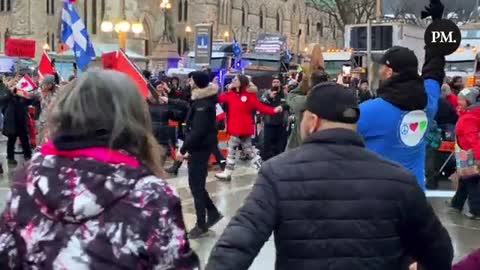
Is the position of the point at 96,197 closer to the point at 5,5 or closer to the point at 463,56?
the point at 463,56

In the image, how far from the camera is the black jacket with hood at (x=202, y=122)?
28.5 feet

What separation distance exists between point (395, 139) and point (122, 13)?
180ft

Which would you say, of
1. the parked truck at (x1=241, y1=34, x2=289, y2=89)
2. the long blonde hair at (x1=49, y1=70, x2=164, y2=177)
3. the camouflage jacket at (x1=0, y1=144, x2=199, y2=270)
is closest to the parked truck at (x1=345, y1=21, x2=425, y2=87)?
the parked truck at (x1=241, y1=34, x2=289, y2=89)

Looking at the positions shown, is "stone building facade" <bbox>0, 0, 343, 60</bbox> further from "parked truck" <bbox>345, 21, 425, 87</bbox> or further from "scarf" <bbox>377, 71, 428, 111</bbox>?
"scarf" <bbox>377, 71, 428, 111</bbox>

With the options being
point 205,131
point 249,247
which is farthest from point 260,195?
point 205,131

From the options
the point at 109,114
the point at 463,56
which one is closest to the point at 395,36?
the point at 463,56

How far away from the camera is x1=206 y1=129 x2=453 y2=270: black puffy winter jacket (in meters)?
3.09

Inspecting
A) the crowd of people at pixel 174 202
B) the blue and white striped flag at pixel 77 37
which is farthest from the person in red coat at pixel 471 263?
the blue and white striped flag at pixel 77 37

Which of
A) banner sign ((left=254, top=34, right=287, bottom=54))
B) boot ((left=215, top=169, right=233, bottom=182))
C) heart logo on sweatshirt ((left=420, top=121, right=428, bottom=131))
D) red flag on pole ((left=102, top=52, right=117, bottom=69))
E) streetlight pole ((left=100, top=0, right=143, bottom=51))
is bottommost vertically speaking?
boot ((left=215, top=169, right=233, bottom=182))

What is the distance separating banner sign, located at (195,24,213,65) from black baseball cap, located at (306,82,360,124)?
1935 centimetres

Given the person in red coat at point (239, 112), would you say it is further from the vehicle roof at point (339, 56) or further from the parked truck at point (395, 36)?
the vehicle roof at point (339, 56)

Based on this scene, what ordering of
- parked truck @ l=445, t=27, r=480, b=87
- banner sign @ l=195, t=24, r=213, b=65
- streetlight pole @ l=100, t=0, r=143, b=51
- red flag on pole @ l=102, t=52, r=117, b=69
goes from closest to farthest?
red flag on pole @ l=102, t=52, r=117, b=69
banner sign @ l=195, t=24, r=213, b=65
streetlight pole @ l=100, t=0, r=143, b=51
parked truck @ l=445, t=27, r=480, b=87

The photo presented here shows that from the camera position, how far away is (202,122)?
889 cm

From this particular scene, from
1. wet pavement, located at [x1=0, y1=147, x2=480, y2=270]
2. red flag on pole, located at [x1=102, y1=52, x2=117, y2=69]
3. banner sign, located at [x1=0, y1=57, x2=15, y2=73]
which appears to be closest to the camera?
wet pavement, located at [x1=0, y1=147, x2=480, y2=270]
